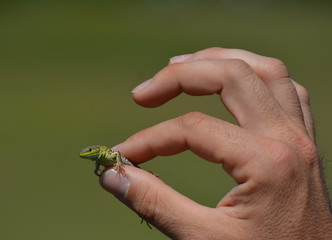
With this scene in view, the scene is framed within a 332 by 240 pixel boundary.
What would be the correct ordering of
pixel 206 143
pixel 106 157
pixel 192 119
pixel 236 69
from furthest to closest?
pixel 106 157 < pixel 236 69 < pixel 192 119 < pixel 206 143

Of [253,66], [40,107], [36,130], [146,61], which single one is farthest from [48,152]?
[253,66]

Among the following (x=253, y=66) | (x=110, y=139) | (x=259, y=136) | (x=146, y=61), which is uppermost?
(x=253, y=66)

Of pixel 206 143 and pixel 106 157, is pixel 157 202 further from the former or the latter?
pixel 106 157

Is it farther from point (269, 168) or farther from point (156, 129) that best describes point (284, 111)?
point (156, 129)

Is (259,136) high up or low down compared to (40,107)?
up

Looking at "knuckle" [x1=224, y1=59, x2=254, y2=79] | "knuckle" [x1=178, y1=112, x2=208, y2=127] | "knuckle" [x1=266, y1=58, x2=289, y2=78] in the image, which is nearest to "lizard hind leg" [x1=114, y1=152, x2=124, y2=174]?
"knuckle" [x1=178, y1=112, x2=208, y2=127]

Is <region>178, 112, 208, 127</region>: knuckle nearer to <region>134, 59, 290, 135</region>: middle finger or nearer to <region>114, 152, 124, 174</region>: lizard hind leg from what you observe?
<region>134, 59, 290, 135</region>: middle finger

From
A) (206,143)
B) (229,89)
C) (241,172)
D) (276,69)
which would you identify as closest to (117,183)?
(206,143)
